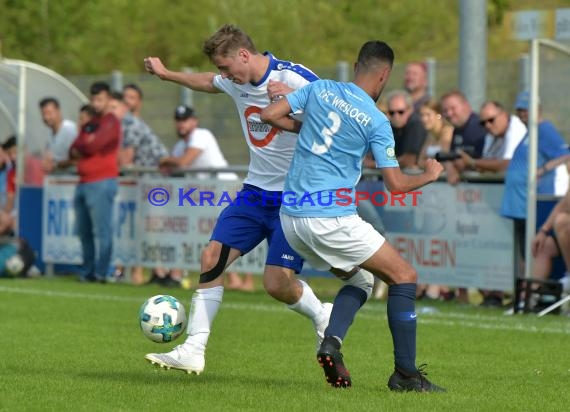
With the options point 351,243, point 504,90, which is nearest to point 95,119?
point 504,90

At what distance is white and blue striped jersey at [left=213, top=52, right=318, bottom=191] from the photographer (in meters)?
9.20

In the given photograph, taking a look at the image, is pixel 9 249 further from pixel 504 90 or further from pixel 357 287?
pixel 357 287

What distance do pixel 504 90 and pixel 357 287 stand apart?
1063cm

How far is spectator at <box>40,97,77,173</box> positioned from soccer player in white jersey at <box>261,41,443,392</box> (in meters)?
11.3

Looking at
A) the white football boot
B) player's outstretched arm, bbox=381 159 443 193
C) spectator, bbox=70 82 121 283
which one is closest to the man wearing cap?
spectator, bbox=70 82 121 283

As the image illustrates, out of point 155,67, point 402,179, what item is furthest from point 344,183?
point 155,67

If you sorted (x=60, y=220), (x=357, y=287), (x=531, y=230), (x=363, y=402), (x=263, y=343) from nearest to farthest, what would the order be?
(x=363, y=402) < (x=357, y=287) < (x=263, y=343) < (x=531, y=230) < (x=60, y=220)

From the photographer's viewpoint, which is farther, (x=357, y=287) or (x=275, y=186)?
(x=275, y=186)

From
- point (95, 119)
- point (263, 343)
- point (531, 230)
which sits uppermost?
point (95, 119)

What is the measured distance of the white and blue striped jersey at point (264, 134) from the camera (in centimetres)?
920

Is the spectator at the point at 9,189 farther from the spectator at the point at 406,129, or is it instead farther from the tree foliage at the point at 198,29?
the tree foliage at the point at 198,29

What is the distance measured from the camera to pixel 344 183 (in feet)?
27.0

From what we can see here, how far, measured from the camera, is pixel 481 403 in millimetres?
8039

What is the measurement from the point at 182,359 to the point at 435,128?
779cm
